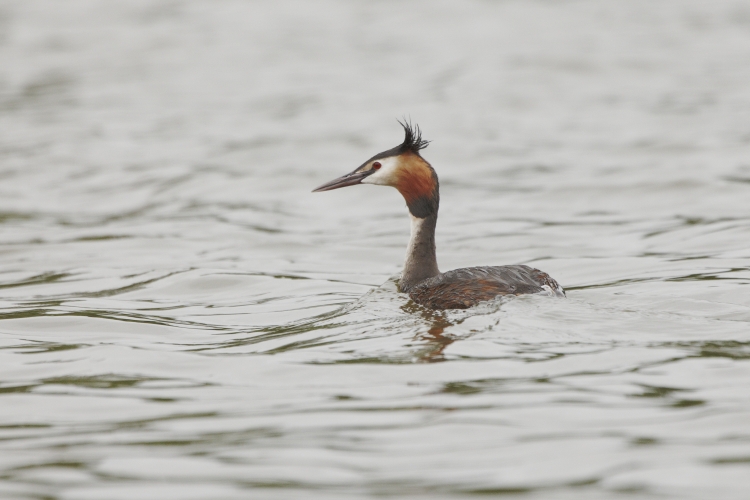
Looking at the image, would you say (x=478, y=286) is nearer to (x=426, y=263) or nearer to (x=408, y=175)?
(x=426, y=263)

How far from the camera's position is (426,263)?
891 centimetres

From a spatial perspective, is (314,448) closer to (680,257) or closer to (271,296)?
(271,296)

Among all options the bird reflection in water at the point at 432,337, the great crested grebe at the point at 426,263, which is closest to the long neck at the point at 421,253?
the great crested grebe at the point at 426,263

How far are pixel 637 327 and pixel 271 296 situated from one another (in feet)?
11.4

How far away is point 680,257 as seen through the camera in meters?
10.9

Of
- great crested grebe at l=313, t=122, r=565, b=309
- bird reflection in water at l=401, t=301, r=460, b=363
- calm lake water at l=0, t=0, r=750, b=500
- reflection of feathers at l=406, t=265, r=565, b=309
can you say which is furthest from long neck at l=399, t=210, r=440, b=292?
bird reflection in water at l=401, t=301, r=460, b=363

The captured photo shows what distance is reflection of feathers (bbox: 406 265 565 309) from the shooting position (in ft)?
25.8

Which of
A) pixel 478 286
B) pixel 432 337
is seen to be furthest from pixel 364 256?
pixel 432 337

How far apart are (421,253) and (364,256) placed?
10.4ft

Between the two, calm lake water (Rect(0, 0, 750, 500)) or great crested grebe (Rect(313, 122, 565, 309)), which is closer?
calm lake water (Rect(0, 0, 750, 500))

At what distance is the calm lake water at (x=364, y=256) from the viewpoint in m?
5.43

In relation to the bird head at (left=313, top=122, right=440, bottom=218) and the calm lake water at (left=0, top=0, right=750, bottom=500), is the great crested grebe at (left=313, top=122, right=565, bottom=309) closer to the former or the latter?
the bird head at (left=313, top=122, right=440, bottom=218)

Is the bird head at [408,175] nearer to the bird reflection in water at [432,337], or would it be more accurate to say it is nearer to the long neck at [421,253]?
the long neck at [421,253]

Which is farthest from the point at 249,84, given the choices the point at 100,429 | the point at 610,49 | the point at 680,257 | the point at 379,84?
the point at 100,429
